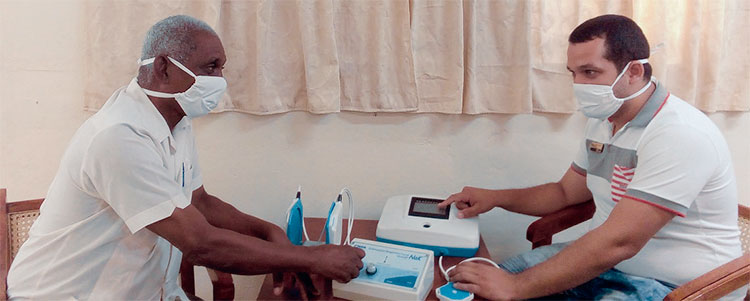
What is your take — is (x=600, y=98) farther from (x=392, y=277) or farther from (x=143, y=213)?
(x=143, y=213)

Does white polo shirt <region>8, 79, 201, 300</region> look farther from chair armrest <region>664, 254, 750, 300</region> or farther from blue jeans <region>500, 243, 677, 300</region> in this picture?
chair armrest <region>664, 254, 750, 300</region>

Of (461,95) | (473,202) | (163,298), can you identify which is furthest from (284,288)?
(461,95)

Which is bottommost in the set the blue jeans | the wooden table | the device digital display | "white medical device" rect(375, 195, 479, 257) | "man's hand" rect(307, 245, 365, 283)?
the blue jeans

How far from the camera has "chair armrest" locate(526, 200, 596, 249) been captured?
1816mm

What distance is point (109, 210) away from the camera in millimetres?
1331

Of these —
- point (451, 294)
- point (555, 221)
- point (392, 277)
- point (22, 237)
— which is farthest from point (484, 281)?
point (22, 237)

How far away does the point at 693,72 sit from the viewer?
2.03m

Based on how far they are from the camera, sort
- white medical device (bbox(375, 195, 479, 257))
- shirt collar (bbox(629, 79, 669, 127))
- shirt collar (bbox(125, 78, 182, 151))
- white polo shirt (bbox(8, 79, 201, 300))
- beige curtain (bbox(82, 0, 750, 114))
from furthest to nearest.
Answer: beige curtain (bbox(82, 0, 750, 114)) < white medical device (bbox(375, 195, 479, 257)) < shirt collar (bbox(629, 79, 669, 127)) < shirt collar (bbox(125, 78, 182, 151)) < white polo shirt (bbox(8, 79, 201, 300))

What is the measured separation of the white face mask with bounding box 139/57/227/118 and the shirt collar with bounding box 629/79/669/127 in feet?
3.89

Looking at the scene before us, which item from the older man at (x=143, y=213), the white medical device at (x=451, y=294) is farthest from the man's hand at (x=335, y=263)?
the white medical device at (x=451, y=294)

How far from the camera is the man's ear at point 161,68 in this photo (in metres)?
1.37

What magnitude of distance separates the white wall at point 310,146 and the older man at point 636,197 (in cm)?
50

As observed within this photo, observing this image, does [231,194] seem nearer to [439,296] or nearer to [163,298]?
[163,298]

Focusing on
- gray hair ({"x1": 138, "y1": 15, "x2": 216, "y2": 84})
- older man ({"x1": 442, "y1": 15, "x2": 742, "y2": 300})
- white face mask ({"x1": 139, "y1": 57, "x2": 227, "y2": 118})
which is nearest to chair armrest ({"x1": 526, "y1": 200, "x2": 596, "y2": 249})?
older man ({"x1": 442, "y1": 15, "x2": 742, "y2": 300})
